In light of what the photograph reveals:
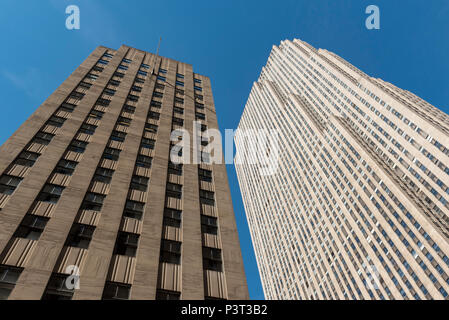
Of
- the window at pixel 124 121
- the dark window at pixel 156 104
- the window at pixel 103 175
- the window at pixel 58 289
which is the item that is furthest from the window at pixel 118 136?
the window at pixel 58 289

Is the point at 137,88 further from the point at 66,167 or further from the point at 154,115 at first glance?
the point at 66,167

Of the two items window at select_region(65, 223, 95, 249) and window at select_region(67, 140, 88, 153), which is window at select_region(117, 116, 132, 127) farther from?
window at select_region(65, 223, 95, 249)

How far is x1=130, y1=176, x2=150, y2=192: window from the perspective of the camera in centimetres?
2914

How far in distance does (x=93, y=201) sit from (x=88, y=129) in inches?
492

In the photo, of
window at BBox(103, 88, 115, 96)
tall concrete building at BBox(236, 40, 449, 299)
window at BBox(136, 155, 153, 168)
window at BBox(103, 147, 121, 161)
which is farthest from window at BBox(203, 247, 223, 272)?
tall concrete building at BBox(236, 40, 449, 299)

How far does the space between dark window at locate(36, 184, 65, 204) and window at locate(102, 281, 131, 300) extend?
30.0ft

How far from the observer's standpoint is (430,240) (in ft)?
217

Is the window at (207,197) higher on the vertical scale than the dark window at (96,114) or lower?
lower

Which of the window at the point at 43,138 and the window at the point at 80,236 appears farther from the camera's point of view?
the window at the point at 43,138

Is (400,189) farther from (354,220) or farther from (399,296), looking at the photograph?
(399,296)

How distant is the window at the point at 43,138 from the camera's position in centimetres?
3054

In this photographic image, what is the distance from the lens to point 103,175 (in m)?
29.0

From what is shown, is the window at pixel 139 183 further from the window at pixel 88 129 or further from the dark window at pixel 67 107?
the dark window at pixel 67 107

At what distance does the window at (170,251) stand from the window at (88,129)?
1747 cm
